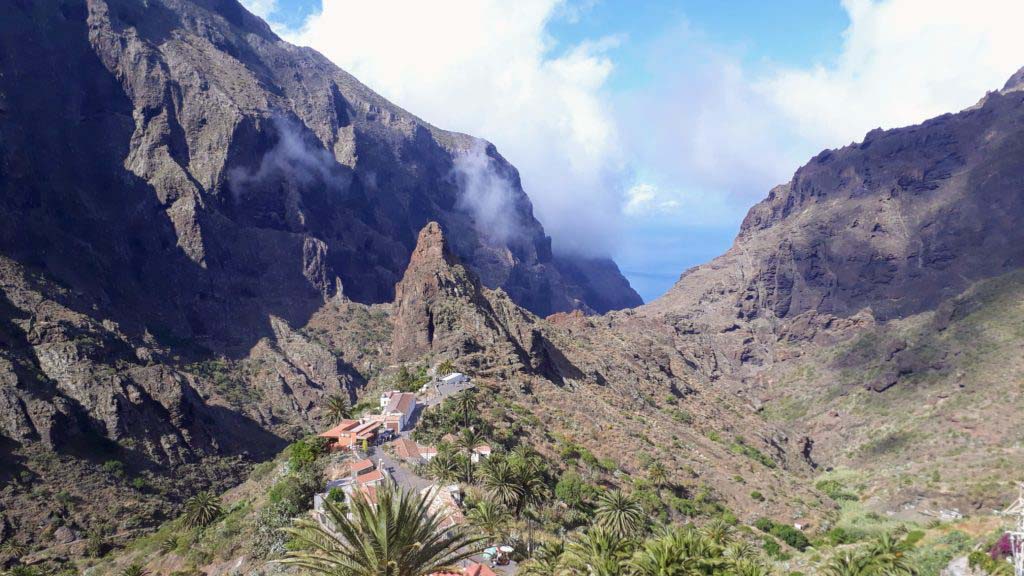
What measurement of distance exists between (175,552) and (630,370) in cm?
7517

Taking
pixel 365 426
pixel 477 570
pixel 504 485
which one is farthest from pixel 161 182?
pixel 477 570

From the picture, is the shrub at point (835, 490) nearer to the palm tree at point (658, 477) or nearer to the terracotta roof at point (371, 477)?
the palm tree at point (658, 477)

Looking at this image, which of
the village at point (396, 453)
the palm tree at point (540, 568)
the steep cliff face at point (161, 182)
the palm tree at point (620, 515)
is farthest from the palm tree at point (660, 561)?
the steep cliff face at point (161, 182)

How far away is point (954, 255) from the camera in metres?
172

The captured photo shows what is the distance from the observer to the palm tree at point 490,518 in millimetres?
42531

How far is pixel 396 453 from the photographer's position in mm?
58938

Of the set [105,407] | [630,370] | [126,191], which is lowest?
[105,407]

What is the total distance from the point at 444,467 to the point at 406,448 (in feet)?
24.5

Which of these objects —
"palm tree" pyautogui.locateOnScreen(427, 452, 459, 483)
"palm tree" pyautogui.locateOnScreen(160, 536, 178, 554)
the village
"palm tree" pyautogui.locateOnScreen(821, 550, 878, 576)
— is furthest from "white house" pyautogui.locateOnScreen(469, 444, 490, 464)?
"palm tree" pyautogui.locateOnScreen(821, 550, 878, 576)

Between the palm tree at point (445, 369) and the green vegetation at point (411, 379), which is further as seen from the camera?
the green vegetation at point (411, 379)

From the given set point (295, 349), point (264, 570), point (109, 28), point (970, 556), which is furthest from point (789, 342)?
point (109, 28)

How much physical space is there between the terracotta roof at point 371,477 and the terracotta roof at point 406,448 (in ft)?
22.1

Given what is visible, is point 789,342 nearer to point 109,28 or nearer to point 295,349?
point 295,349

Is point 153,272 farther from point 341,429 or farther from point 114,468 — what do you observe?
point 341,429
